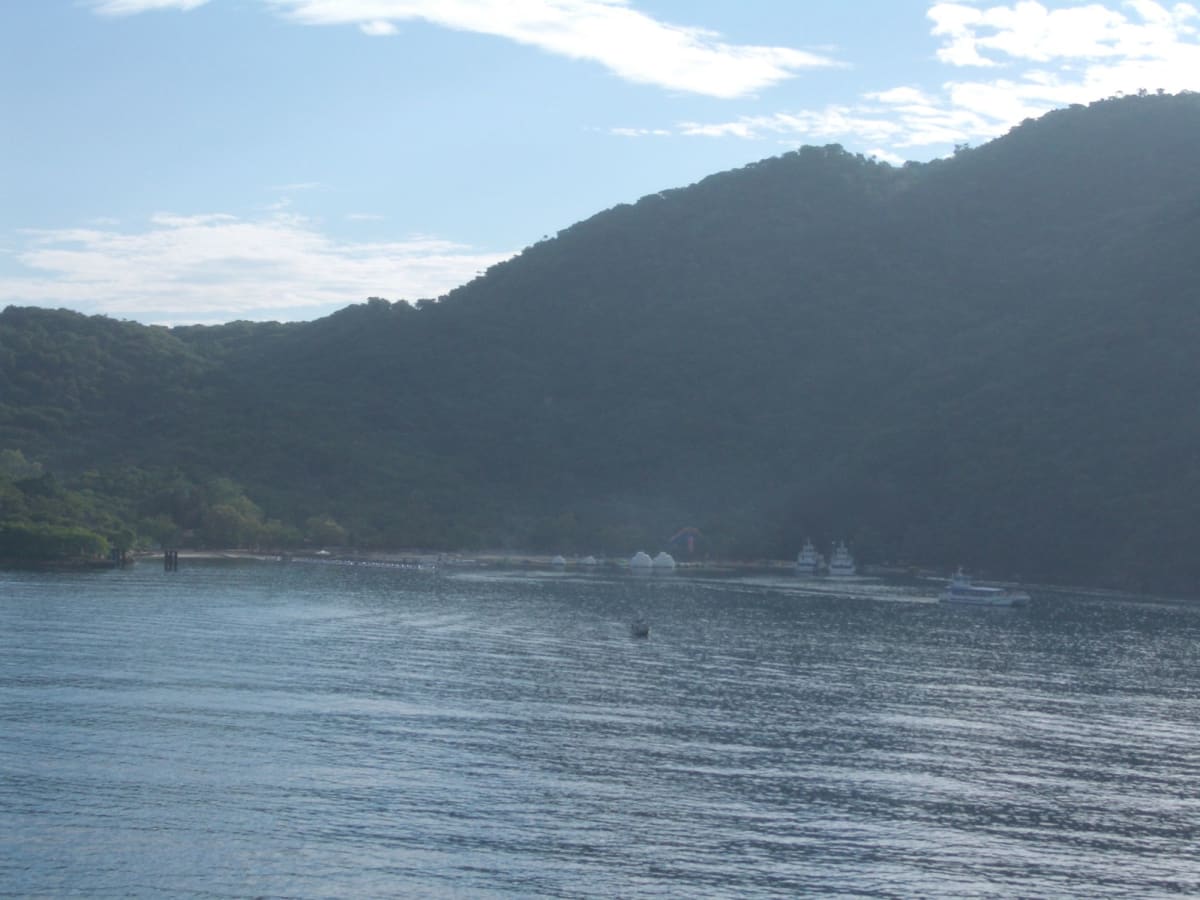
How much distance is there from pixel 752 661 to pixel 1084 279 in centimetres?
11218

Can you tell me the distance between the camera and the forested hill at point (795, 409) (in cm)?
12506

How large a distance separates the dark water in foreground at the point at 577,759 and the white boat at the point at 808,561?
5765cm

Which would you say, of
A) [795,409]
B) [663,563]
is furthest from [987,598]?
[795,409]

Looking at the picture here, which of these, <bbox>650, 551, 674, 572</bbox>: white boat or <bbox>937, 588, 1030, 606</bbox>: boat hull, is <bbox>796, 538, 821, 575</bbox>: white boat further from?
<bbox>937, 588, 1030, 606</bbox>: boat hull

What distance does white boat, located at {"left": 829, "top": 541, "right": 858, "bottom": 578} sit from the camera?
427 ft

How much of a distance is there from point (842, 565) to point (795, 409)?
41440 millimetres

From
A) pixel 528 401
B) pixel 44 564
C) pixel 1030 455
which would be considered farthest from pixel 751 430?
pixel 44 564

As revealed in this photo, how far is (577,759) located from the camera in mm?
41688

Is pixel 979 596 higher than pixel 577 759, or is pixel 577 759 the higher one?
pixel 979 596

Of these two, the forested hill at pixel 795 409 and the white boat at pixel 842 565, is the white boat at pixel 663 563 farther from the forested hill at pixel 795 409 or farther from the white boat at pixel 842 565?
the white boat at pixel 842 565

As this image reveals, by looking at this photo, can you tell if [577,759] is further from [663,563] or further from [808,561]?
[808,561]

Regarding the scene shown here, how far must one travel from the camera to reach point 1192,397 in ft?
407

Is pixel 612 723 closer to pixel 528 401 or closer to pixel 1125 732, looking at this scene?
pixel 1125 732

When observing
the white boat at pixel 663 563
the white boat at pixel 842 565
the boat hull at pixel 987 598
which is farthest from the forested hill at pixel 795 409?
the boat hull at pixel 987 598
